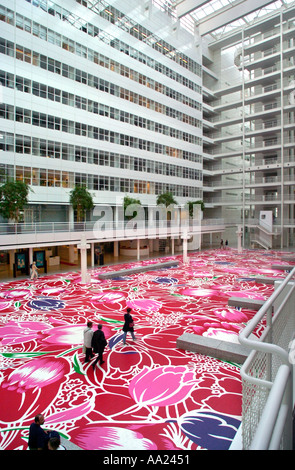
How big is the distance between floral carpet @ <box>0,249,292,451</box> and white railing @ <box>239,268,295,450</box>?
10.0 feet

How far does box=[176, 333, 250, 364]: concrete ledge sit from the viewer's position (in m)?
8.88

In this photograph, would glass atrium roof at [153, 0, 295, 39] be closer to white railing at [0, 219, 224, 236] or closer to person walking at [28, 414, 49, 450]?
white railing at [0, 219, 224, 236]

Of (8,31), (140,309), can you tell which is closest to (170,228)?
(140,309)

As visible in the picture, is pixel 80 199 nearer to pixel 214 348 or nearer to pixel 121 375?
pixel 214 348

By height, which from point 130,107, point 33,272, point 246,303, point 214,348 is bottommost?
point 214,348

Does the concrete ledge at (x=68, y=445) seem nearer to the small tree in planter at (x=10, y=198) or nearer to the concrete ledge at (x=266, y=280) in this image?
the concrete ledge at (x=266, y=280)

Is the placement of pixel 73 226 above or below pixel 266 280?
above

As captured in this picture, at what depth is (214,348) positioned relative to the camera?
9219 millimetres

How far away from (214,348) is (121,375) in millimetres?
Result: 2994

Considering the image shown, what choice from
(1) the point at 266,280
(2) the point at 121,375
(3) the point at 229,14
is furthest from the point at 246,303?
(3) the point at 229,14

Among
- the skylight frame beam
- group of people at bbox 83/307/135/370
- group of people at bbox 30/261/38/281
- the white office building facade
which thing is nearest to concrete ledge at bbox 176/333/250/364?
group of people at bbox 83/307/135/370

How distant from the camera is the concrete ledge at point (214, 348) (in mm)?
8880

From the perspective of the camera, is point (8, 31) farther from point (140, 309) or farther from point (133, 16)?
point (140, 309)

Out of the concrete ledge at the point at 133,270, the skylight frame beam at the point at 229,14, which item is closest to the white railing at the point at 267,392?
the concrete ledge at the point at 133,270
